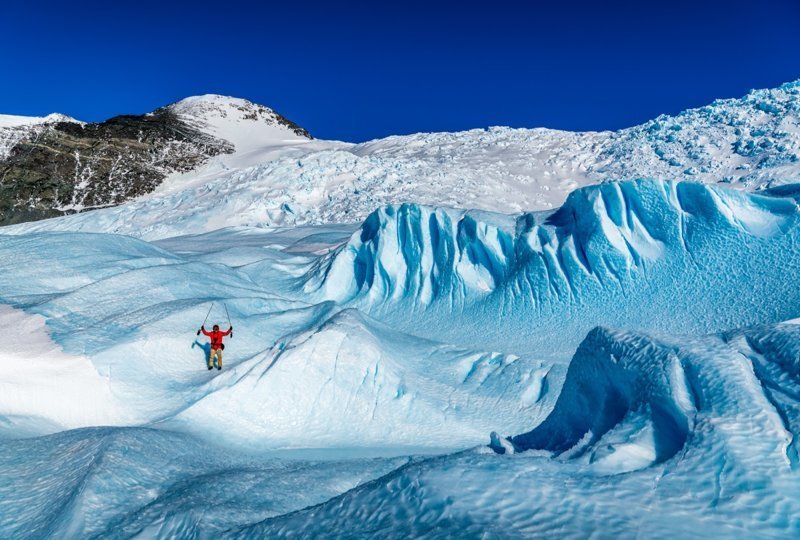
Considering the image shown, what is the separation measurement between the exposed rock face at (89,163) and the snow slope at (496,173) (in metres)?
12.6

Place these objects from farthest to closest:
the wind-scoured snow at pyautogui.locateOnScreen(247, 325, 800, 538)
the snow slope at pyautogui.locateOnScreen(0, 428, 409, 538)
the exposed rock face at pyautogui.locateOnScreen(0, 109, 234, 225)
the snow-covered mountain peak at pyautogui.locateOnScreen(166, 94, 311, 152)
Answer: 1. the snow-covered mountain peak at pyautogui.locateOnScreen(166, 94, 311, 152)
2. the exposed rock face at pyautogui.locateOnScreen(0, 109, 234, 225)
3. the snow slope at pyautogui.locateOnScreen(0, 428, 409, 538)
4. the wind-scoured snow at pyautogui.locateOnScreen(247, 325, 800, 538)

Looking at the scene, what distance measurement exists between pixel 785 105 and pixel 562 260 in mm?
13825

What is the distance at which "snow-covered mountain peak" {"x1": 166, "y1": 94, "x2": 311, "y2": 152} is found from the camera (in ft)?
164

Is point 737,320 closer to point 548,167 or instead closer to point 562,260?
point 562,260

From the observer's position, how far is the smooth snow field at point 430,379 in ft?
9.46

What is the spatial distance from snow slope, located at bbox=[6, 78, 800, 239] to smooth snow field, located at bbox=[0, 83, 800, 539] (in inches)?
316

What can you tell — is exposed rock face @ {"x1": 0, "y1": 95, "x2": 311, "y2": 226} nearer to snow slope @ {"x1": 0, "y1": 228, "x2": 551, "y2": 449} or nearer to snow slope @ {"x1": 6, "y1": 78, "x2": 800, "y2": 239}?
snow slope @ {"x1": 6, "y1": 78, "x2": 800, "y2": 239}

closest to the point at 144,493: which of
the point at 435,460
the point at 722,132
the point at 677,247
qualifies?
the point at 435,460

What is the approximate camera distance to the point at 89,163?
3859 centimetres

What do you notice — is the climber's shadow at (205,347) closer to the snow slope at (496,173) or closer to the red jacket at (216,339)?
the red jacket at (216,339)

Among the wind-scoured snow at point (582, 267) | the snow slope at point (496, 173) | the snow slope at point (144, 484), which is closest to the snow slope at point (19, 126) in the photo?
the snow slope at point (496, 173)

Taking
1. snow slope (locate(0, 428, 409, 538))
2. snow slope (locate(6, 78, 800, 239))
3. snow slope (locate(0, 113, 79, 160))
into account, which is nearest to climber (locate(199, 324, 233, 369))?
snow slope (locate(0, 428, 409, 538))

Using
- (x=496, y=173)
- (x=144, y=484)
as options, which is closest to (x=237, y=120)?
(x=496, y=173)

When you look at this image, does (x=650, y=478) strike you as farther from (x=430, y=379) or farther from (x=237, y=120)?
(x=237, y=120)
